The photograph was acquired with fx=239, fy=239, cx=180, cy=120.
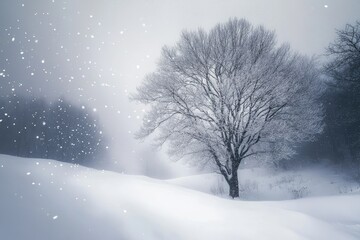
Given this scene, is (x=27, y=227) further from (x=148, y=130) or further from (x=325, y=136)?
(x=325, y=136)

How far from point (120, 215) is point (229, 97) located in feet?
35.3

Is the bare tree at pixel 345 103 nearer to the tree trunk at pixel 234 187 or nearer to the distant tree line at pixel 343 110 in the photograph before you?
the distant tree line at pixel 343 110

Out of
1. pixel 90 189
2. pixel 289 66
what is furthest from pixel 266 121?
pixel 90 189

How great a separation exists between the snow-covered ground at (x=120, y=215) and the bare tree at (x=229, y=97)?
9126mm

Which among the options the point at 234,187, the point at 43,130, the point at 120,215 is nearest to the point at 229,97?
the point at 234,187

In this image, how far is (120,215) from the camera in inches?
92.2

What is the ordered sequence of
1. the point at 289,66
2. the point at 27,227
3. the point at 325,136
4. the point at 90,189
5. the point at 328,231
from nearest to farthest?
the point at 27,227, the point at 328,231, the point at 90,189, the point at 289,66, the point at 325,136

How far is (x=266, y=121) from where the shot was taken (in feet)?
41.1

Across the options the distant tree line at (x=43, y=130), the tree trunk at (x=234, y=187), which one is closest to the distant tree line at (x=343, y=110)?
the tree trunk at (x=234, y=187)

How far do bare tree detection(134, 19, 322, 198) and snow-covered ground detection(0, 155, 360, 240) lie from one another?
913cm

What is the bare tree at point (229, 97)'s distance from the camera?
1235 centimetres

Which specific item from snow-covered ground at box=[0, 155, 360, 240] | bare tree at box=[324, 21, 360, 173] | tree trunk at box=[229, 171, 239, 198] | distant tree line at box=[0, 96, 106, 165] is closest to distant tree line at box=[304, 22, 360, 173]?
bare tree at box=[324, 21, 360, 173]

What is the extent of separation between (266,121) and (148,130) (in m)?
6.47

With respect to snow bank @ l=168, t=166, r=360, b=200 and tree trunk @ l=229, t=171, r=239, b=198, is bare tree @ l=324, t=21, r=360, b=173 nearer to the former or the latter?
snow bank @ l=168, t=166, r=360, b=200
